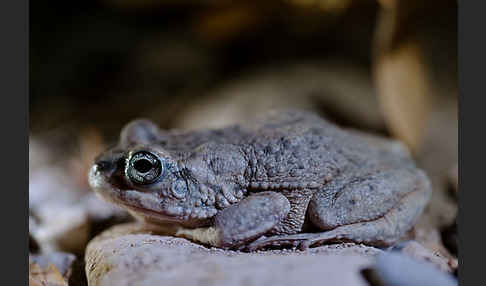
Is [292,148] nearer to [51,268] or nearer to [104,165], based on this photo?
[104,165]

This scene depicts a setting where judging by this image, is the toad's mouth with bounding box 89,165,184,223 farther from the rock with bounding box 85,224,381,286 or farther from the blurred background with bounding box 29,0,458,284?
the blurred background with bounding box 29,0,458,284

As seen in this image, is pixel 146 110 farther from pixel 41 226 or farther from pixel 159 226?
pixel 159 226

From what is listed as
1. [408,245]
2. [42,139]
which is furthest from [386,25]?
[42,139]

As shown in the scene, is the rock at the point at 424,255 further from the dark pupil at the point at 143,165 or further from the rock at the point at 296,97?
the rock at the point at 296,97

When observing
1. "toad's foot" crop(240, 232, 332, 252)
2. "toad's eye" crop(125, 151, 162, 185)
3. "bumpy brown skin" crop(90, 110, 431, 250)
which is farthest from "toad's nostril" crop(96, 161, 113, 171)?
"toad's foot" crop(240, 232, 332, 252)

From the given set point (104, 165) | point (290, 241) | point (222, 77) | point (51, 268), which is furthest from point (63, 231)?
point (222, 77)

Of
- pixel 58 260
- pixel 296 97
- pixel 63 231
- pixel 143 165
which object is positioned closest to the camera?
pixel 143 165

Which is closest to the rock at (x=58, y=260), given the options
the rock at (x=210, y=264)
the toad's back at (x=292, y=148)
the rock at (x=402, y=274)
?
the rock at (x=210, y=264)
